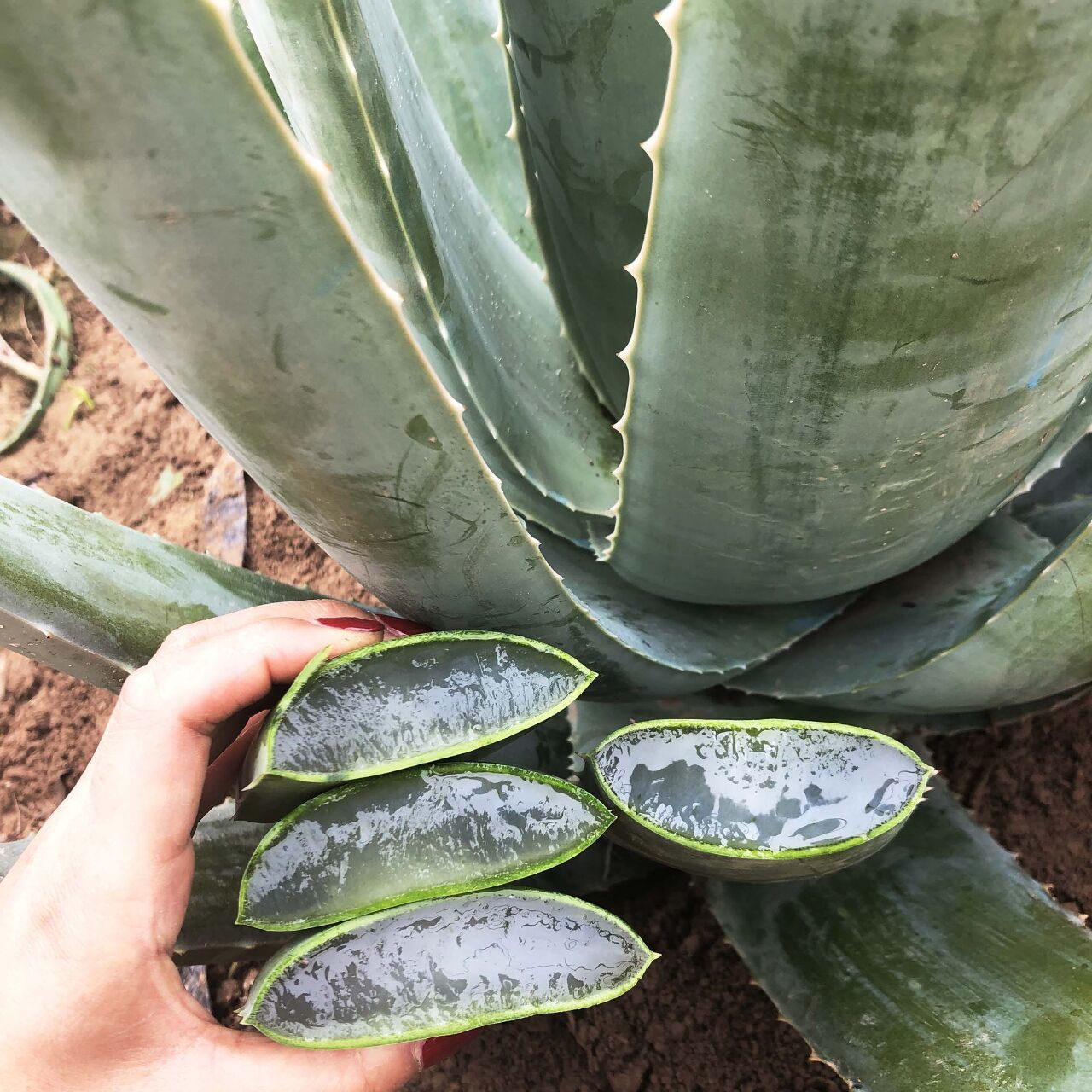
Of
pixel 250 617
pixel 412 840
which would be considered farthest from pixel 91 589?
pixel 412 840

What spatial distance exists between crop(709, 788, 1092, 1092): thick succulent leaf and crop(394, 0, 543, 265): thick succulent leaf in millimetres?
727

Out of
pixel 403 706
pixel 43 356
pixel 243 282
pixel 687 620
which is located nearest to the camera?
pixel 243 282

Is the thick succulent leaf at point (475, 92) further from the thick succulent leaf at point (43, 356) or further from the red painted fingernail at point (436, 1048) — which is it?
the thick succulent leaf at point (43, 356)

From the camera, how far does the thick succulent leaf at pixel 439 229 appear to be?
0.66 metres

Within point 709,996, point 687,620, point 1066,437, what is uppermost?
point 1066,437

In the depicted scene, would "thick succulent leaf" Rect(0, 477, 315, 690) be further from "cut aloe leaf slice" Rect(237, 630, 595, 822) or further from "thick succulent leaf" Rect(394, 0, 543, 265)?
"thick succulent leaf" Rect(394, 0, 543, 265)

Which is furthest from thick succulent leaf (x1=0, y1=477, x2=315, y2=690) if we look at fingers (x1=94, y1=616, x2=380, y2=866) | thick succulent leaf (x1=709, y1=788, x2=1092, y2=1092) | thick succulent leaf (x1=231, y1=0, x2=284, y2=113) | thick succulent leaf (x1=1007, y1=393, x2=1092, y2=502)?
thick succulent leaf (x1=1007, y1=393, x2=1092, y2=502)

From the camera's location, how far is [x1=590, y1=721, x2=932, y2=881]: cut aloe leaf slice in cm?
63

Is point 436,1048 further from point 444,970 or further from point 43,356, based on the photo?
point 43,356

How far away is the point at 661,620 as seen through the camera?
93 centimetres

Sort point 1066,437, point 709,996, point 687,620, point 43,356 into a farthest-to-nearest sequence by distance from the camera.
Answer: point 43,356 → point 709,996 → point 687,620 → point 1066,437

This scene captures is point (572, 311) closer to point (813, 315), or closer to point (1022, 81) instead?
point (813, 315)

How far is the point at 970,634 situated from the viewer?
779 mm

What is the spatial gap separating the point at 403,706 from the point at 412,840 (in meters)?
0.09
